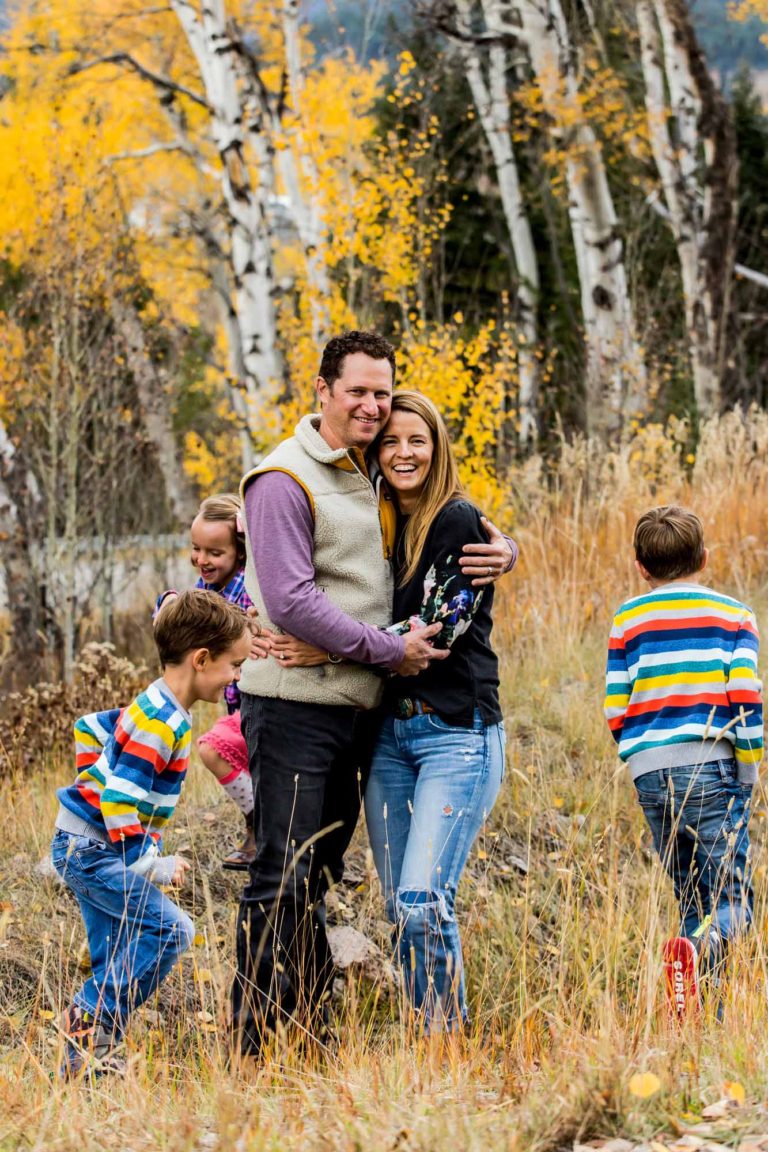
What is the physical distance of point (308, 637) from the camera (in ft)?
9.75

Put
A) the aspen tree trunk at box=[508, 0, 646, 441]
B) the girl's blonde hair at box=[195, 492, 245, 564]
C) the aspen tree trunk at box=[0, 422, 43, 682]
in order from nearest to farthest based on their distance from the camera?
the girl's blonde hair at box=[195, 492, 245, 564], the aspen tree trunk at box=[0, 422, 43, 682], the aspen tree trunk at box=[508, 0, 646, 441]

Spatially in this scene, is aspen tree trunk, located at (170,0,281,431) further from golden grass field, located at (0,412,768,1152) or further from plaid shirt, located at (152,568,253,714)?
plaid shirt, located at (152,568,253,714)

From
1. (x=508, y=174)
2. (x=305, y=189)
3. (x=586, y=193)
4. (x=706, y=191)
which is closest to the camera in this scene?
(x=586, y=193)

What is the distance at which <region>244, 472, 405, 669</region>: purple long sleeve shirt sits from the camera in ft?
9.65

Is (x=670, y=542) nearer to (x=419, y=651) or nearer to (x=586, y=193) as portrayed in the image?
(x=419, y=651)

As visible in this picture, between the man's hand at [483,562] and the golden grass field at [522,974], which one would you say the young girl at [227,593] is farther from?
the man's hand at [483,562]

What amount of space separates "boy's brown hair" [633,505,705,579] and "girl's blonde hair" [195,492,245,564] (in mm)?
1287

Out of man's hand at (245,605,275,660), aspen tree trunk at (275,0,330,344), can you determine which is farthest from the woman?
aspen tree trunk at (275,0,330,344)

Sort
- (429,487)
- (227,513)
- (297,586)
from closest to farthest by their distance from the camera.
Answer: (297,586) → (429,487) → (227,513)

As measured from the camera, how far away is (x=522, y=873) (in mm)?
4645

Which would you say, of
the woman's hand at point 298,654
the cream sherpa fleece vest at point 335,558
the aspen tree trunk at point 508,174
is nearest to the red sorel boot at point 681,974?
the cream sherpa fleece vest at point 335,558

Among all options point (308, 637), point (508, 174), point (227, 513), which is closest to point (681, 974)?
point (308, 637)

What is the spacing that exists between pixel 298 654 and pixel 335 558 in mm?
266

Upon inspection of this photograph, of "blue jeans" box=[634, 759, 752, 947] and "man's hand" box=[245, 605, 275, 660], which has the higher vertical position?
"man's hand" box=[245, 605, 275, 660]
